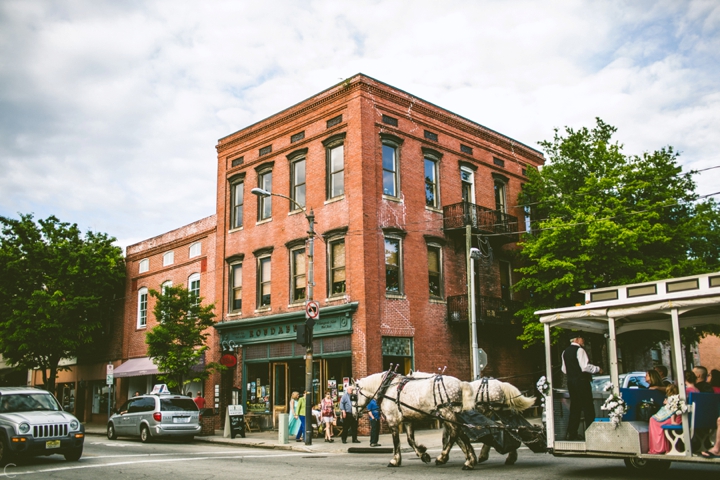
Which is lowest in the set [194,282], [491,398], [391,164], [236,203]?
[491,398]

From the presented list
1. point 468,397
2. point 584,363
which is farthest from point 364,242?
point 584,363

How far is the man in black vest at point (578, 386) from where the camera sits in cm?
1027

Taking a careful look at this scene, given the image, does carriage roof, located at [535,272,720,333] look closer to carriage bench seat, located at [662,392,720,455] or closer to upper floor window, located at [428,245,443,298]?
carriage bench seat, located at [662,392,720,455]

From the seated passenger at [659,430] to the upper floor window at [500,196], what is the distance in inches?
843

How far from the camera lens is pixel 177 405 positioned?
2255 centimetres

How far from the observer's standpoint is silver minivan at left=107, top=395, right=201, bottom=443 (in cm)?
2184

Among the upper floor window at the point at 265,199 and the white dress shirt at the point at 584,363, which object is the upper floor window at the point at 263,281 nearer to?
the upper floor window at the point at 265,199

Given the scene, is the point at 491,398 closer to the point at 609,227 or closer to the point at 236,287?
the point at 609,227

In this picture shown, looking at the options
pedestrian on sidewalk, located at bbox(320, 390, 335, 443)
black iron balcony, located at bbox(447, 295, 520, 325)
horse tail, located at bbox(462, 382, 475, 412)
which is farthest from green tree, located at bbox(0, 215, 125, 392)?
horse tail, located at bbox(462, 382, 475, 412)

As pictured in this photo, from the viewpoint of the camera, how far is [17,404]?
1494cm

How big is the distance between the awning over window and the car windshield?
16.3 metres

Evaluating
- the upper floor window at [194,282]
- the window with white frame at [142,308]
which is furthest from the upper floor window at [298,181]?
the window with white frame at [142,308]

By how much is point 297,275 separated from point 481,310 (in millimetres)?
7582

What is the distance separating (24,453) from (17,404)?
1.70 meters
